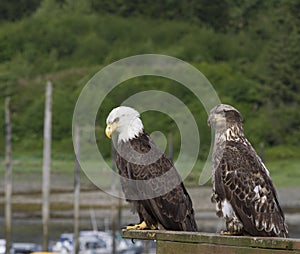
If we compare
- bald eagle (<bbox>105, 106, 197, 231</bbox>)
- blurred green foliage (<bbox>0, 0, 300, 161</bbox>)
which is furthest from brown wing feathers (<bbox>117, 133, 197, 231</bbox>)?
blurred green foliage (<bbox>0, 0, 300, 161</bbox>)

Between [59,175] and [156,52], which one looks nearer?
[59,175]

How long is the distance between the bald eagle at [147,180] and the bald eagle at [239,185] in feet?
4.72

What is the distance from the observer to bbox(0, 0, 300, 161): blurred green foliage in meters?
63.0

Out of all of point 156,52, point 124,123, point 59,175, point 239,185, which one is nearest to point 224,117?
point 239,185

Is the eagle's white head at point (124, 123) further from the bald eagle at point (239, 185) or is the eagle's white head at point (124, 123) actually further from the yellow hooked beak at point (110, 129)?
the bald eagle at point (239, 185)

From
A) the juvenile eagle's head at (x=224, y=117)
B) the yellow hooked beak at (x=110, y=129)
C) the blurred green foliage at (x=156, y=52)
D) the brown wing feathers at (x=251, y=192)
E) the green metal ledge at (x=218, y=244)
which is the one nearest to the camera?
the green metal ledge at (x=218, y=244)

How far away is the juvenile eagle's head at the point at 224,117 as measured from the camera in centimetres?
920

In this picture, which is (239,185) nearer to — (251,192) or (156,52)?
(251,192)

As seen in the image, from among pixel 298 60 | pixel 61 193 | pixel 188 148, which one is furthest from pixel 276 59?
pixel 188 148

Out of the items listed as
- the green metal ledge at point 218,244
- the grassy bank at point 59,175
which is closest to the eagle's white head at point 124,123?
the green metal ledge at point 218,244

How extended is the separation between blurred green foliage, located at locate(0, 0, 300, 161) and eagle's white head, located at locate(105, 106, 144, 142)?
40.2 m

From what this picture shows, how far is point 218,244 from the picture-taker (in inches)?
317

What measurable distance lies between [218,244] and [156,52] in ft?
217

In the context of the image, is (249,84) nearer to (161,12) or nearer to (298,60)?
(298,60)
